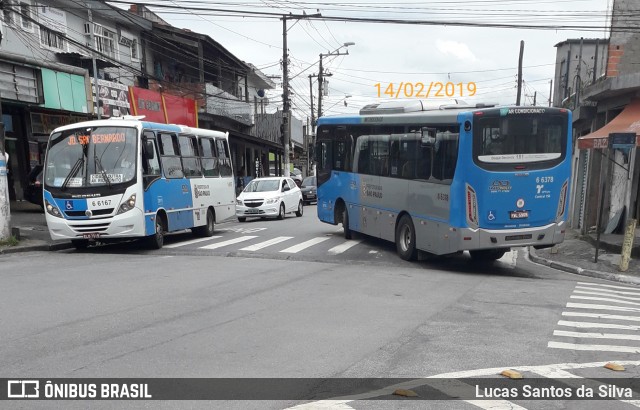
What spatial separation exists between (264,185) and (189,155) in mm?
8117

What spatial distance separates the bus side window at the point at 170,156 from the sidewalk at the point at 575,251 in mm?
3434

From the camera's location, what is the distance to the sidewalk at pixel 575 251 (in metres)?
12.4

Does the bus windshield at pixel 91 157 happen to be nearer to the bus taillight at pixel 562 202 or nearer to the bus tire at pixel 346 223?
the bus tire at pixel 346 223

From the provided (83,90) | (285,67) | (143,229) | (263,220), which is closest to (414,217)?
(143,229)

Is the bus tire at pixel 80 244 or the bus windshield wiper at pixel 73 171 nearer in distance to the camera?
the bus windshield wiper at pixel 73 171

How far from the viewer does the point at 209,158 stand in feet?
58.5

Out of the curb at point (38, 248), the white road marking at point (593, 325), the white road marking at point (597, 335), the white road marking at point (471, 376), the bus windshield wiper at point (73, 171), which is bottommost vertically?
the curb at point (38, 248)

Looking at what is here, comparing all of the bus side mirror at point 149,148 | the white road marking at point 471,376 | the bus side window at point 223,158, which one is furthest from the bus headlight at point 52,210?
the white road marking at point 471,376

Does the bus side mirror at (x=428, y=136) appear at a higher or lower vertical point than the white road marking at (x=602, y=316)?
higher

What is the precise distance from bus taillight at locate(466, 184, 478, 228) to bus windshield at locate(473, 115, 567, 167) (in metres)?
0.61

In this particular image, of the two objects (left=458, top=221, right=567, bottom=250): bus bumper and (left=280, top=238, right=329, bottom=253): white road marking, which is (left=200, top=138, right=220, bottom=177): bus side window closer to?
(left=280, top=238, right=329, bottom=253): white road marking

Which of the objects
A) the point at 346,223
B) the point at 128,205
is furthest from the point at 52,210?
the point at 346,223

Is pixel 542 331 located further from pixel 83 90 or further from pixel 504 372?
pixel 83 90

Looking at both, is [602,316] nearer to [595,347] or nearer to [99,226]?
[595,347]
